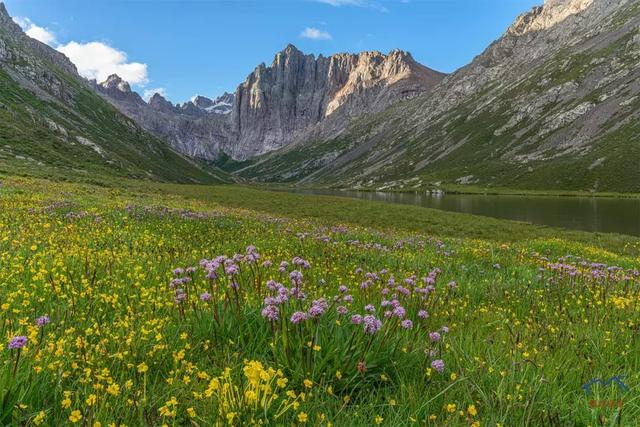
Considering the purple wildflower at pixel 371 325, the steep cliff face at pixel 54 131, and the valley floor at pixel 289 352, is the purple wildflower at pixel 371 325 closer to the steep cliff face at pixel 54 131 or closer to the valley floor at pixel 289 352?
the valley floor at pixel 289 352

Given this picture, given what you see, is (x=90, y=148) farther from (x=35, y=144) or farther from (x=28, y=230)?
(x=28, y=230)

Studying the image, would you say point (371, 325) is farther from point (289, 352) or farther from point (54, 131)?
point (54, 131)

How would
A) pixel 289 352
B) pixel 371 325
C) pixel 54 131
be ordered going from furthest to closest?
pixel 54 131 < pixel 289 352 < pixel 371 325

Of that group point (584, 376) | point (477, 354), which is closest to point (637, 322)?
point (584, 376)

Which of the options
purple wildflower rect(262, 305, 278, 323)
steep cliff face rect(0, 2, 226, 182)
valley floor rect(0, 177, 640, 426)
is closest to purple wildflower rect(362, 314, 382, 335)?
valley floor rect(0, 177, 640, 426)

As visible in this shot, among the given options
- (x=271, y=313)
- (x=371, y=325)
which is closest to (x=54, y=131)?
(x=271, y=313)

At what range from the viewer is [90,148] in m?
122

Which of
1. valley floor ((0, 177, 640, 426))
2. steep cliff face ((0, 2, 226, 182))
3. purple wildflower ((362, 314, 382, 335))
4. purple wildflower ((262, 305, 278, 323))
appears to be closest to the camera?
valley floor ((0, 177, 640, 426))

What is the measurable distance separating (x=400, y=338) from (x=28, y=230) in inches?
429

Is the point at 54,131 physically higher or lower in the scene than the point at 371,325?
higher

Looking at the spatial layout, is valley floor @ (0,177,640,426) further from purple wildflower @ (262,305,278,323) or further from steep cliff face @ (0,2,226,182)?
steep cliff face @ (0,2,226,182)

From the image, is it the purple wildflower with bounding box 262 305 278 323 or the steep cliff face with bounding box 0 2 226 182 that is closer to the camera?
the purple wildflower with bounding box 262 305 278 323

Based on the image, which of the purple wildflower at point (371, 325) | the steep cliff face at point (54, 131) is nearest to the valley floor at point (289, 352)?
the purple wildflower at point (371, 325)

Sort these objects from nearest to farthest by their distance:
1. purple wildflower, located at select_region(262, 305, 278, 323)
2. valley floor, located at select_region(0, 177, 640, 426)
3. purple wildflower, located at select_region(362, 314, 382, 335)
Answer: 1. valley floor, located at select_region(0, 177, 640, 426)
2. purple wildflower, located at select_region(362, 314, 382, 335)
3. purple wildflower, located at select_region(262, 305, 278, 323)
